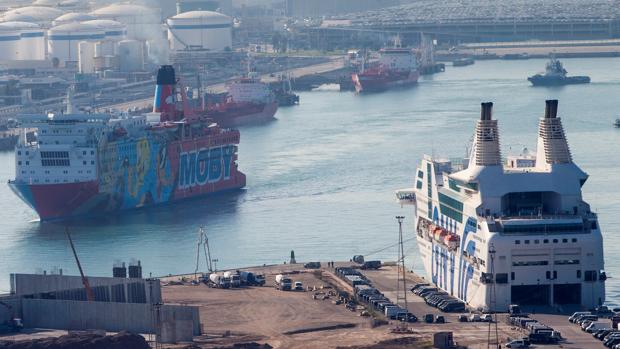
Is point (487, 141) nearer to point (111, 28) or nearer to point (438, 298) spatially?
point (438, 298)

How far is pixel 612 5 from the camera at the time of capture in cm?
11231

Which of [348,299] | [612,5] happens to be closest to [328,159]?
[348,299]

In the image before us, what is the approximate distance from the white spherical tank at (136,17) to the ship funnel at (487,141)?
60954mm

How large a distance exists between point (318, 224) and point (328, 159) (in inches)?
461

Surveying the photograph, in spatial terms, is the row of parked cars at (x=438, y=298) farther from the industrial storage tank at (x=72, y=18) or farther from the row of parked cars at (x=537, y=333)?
the industrial storage tank at (x=72, y=18)

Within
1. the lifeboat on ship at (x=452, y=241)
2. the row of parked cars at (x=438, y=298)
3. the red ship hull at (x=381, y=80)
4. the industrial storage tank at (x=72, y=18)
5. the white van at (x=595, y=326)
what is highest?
the industrial storage tank at (x=72, y=18)

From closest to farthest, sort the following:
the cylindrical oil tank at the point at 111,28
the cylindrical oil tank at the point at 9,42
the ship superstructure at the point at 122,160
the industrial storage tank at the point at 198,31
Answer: the ship superstructure at the point at 122,160
the cylindrical oil tank at the point at 9,42
the cylindrical oil tank at the point at 111,28
the industrial storage tank at the point at 198,31

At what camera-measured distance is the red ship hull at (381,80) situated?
269 feet

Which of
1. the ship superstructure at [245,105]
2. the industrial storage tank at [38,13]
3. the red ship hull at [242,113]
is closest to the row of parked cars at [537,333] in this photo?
the ship superstructure at [245,105]

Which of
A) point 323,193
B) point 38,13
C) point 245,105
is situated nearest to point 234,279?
point 323,193

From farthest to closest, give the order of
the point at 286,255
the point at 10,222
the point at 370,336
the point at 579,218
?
1. the point at 10,222
2. the point at 286,255
3. the point at 579,218
4. the point at 370,336

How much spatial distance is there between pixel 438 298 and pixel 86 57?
55089mm

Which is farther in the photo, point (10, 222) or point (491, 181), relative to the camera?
point (10, 222)

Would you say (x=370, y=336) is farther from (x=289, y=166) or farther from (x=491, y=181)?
(x=289, y=166)
